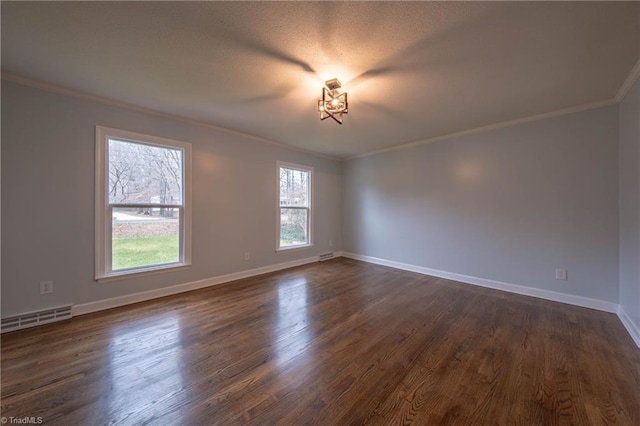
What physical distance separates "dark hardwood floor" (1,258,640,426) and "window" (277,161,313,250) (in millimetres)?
1939

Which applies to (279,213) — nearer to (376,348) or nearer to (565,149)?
(376,348)

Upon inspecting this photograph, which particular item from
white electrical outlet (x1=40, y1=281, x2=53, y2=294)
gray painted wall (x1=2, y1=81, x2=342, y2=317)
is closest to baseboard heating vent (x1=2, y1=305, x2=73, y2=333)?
gray painted wall (x1=2, y1=81, x2=342, y2=317)

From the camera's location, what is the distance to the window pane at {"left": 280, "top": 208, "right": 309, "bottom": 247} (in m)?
4.75

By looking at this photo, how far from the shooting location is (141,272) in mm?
3045

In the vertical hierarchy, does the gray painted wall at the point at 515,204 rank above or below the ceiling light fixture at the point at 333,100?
below

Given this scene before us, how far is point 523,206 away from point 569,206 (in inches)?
17.3

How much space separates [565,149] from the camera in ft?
9.88

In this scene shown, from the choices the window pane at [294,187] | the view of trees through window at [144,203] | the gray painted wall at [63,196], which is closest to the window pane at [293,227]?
the window pane at [294,187]

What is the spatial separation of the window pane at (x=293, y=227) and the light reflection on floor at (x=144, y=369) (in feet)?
8.23

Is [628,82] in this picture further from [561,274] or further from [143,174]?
[143,174]

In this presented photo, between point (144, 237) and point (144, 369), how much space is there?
6.10ft

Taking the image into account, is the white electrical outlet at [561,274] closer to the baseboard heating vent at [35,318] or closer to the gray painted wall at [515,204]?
the gray painted wall at [515,204]

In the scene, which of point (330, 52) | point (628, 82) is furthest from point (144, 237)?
point (628, 82)

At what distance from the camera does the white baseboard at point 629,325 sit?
2145mm
